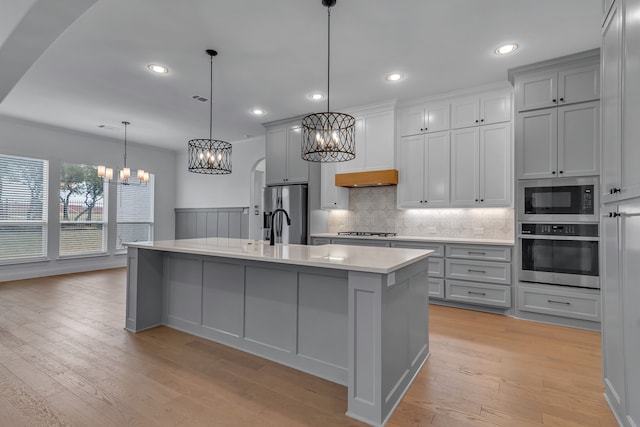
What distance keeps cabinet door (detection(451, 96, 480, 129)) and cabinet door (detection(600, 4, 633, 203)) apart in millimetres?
2014

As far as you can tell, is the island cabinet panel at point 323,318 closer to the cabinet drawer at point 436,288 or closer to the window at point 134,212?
the cabinet drawer at point 436,288

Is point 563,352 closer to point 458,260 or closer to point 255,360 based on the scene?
point 458,260

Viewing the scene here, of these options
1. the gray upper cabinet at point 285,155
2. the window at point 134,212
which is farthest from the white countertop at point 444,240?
the window at point 134,212

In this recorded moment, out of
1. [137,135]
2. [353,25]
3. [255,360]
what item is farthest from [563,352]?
[137,135]

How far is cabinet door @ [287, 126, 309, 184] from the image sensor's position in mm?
5148

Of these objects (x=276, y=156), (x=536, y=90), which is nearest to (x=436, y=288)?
(x=536, y=90)

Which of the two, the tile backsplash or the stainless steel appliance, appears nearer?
the stainless steel appliance

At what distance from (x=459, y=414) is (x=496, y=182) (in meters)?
2.85

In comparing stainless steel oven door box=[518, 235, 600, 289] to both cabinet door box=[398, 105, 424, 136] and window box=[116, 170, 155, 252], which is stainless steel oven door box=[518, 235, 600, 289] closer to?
cabinet door box=[398, 105, 424, 136]

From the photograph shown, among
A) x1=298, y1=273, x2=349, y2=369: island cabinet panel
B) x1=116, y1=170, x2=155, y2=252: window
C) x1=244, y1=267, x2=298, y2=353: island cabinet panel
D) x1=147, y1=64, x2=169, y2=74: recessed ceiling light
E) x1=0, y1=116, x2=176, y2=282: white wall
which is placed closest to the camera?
x1=298, y1=273, x2=349, y2=369: island cabinet panel

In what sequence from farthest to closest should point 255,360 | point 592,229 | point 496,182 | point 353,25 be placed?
1. point 496,182
2. point 592,229
3. point 353,25
4. point 255,360

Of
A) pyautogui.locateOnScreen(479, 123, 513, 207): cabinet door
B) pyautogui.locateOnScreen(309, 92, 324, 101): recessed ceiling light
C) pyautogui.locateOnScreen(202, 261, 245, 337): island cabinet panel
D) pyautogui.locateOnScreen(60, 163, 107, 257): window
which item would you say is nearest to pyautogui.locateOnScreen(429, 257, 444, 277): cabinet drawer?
pyautogui.locateOnScreen(479, 123, 513, 207): cabinet door

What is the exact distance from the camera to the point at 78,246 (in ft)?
20.9

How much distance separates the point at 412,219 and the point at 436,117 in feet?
4.85
